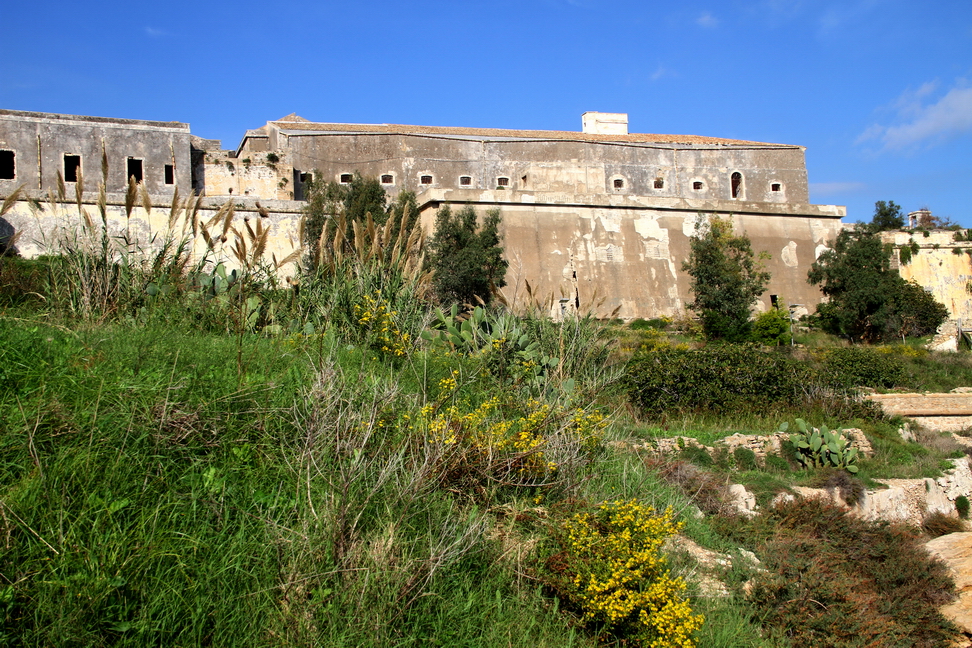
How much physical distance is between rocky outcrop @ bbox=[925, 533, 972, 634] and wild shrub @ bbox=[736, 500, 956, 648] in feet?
0.37

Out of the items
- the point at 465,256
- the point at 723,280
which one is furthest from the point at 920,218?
the point at 465,256

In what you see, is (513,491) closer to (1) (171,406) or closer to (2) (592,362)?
(1) (171,406)

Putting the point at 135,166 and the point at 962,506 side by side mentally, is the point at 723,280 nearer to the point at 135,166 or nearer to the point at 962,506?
the point at 962,506

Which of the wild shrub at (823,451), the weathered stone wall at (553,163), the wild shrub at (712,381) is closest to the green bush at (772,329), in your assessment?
the weathered stone wall at (553,163)

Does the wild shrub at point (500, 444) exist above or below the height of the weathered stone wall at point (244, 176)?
below

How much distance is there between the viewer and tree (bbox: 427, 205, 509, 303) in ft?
62.0

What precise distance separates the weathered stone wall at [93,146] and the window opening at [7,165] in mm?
330

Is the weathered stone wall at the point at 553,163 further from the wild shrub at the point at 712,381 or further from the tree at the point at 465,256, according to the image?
the wild shrub at the point at 712,381

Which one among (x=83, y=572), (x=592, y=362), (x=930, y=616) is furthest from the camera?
(x=592, y=362)

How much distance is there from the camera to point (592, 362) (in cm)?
679

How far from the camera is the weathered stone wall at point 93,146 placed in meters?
23.8

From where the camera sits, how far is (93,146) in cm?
2458

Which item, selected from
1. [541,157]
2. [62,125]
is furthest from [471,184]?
[62,125]

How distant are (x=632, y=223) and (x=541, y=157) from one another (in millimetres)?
6419
